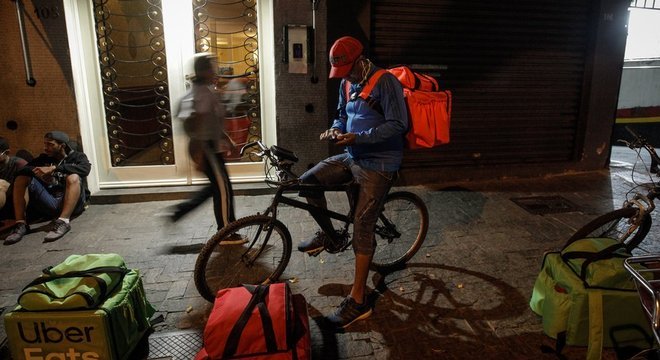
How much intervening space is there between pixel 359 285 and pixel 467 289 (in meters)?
1.18

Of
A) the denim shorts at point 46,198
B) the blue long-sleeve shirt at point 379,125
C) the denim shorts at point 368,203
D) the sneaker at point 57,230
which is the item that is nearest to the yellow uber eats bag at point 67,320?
the denim shorts at point 368,203

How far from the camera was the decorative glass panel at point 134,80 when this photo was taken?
6.55m

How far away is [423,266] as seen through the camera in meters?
4.65

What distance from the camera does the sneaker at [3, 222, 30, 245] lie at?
5246mm

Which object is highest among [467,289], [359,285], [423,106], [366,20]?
[366,20]

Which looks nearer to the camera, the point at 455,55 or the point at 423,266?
the point at 423,266

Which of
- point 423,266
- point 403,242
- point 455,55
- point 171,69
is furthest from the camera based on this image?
point 455,55

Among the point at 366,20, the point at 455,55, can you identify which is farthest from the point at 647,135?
the point at 366,20

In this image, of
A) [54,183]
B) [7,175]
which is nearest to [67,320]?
[54,183]

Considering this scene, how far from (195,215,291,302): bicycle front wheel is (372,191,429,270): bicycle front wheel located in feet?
3.29

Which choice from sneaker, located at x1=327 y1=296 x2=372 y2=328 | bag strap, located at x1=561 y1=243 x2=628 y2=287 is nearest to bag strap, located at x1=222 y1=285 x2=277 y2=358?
sneaker, located at x1=327 y1=296 x2=372 y2=328

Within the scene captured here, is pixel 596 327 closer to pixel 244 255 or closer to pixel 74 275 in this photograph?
pixel 244 255

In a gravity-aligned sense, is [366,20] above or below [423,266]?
above

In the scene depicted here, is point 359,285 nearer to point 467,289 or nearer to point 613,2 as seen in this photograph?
point 467,289
